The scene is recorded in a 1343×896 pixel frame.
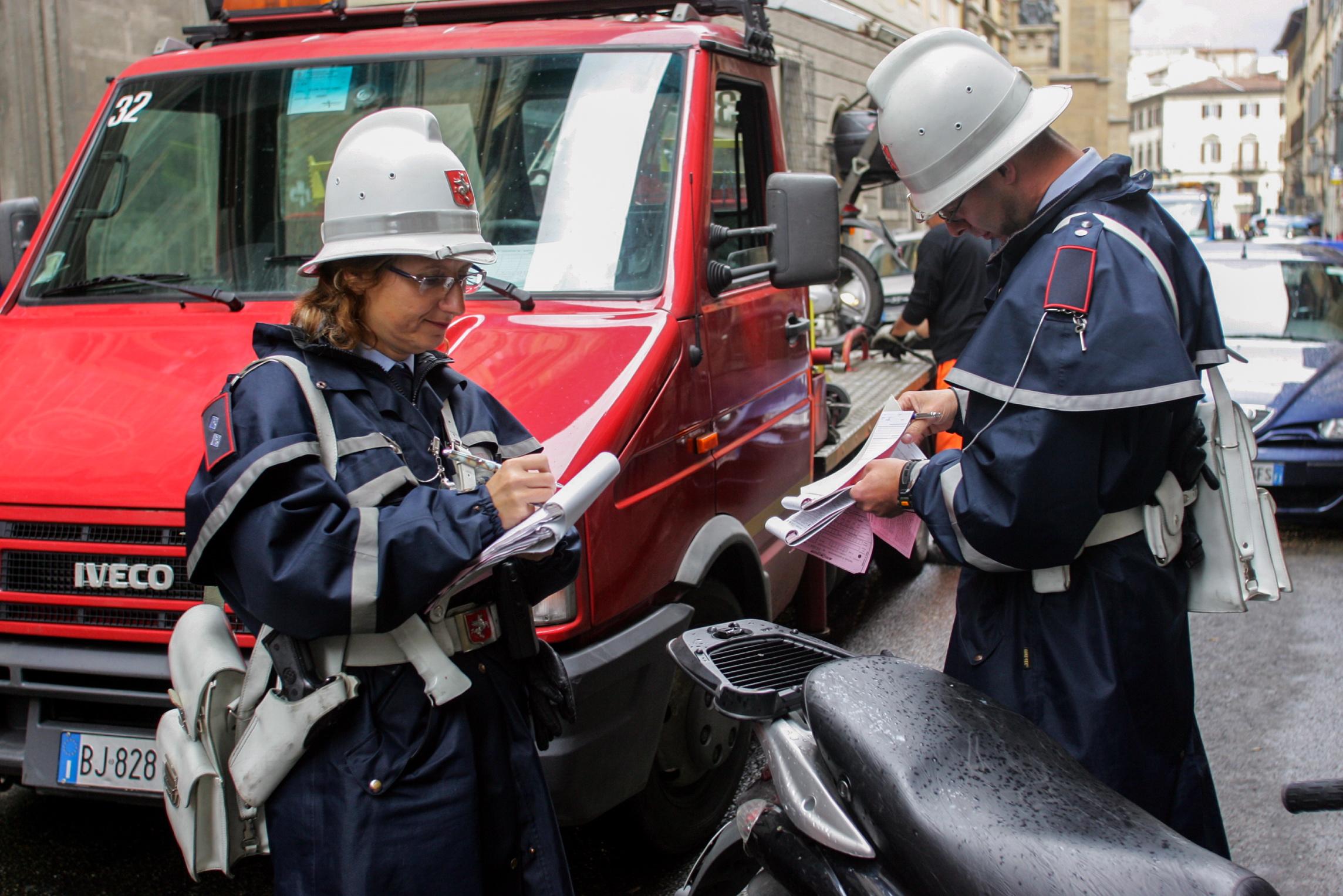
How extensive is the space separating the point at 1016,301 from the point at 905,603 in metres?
4.84

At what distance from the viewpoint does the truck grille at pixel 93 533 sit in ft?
10.0

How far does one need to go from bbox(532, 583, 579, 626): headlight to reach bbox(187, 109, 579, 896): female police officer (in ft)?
2.05

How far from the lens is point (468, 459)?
2299mm

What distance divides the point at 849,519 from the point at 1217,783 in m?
2.82

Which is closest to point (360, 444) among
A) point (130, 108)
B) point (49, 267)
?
point (49, 267)

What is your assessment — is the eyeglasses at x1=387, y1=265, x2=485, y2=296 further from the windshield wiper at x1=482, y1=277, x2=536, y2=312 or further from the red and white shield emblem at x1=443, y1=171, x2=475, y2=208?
the windshield wiper at x1=482, y1=277, x2=536, y2=312

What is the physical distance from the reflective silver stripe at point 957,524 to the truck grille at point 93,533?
6.04ft

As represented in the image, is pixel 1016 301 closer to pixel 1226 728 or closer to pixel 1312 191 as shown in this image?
pixel 1226 728

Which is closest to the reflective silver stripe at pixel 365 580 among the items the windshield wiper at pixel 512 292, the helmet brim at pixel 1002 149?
the helmet brim at pixel 1002 149

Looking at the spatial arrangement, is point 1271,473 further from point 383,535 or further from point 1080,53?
point 1080,53

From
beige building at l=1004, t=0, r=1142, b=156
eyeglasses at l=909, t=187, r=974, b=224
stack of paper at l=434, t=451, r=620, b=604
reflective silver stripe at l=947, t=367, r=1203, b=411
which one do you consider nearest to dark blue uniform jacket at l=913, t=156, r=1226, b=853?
reflective silver stripe at l=947, t=367, r=1203, b=411

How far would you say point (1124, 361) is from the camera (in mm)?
2139

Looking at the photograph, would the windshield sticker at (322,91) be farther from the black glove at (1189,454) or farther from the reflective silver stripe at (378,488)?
the black glove at (1189,454)

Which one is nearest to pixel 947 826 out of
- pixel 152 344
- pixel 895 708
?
pixel 895 708
